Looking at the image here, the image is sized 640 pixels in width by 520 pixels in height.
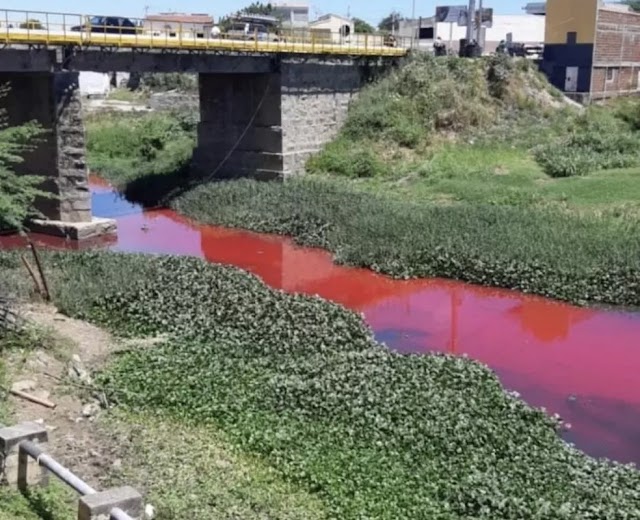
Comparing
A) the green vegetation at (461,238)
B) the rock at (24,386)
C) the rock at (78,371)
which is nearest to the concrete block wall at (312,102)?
the green vegetation at (461,238)

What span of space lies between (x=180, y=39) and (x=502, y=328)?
52.5 feet

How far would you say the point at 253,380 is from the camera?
14109 mm

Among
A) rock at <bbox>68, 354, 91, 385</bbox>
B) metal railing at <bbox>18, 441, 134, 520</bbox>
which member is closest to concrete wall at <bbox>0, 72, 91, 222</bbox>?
rock at <bbox>68, 354, 91, 385</bbox>

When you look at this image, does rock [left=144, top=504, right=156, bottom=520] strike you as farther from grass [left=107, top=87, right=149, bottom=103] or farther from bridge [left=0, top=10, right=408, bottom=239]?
grass [left=107, top=87, right=149, bottom=103]

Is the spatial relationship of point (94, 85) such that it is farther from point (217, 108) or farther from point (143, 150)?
point (217, 108)

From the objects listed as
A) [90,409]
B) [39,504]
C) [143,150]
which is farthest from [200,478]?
[143,150]

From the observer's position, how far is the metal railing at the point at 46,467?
8180 millimetres

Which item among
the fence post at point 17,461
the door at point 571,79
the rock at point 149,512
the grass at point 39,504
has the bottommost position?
the rock at point 149,512

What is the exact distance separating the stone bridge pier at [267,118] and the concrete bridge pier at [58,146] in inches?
352

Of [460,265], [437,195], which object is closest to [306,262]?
[460,265]

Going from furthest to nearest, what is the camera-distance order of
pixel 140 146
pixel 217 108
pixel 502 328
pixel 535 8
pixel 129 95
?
pixel 535 8
pixel 129 95
pixel 140 146
pixel 217 108
pixel 502 328

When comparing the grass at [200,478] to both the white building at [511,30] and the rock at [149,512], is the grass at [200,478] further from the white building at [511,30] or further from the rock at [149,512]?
the white building at [511,30]

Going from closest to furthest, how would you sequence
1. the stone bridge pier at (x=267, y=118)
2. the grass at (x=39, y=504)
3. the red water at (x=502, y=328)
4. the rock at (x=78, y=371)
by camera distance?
the grass at (x=39, y=504) < the rock at (x=78, y=371) < the red water at (x=502, y=328) < the stone bridge pier at (x=267, y=118)

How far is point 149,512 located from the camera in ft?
30.8
